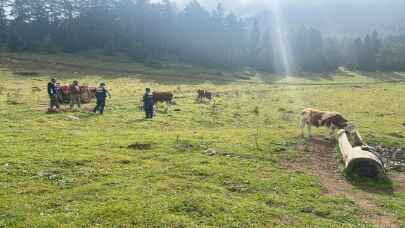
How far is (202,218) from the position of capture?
12.1 meters

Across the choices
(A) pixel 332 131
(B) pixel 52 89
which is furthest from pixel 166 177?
(B) pixel 52 89

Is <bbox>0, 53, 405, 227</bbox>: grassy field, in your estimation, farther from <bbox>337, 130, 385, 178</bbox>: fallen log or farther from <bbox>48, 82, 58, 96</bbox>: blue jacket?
<bbox>48, 82, 58, 96</bbox>: blue jacket

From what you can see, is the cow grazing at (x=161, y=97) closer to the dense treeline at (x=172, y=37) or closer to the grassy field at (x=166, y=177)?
the grassy field at (x=166, y=177)

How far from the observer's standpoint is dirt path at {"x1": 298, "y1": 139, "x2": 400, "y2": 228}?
43.1ft

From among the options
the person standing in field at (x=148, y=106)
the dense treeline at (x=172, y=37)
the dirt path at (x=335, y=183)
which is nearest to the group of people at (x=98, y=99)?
the person standing in field at (x=148, y=106)

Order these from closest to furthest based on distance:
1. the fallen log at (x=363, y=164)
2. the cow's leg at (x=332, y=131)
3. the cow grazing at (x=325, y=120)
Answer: the fallen log at (x=363, y=164) → the cow's leg at (x=332, y=131) → the cow grazing at (x=325, y=120)

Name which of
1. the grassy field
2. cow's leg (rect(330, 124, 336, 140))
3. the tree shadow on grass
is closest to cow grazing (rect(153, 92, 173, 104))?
the grassy field

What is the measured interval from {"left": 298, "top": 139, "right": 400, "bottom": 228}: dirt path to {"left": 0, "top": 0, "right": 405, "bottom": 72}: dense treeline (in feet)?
280

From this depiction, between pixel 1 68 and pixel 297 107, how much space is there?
50.9m

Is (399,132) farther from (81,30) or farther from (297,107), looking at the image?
(81,30)

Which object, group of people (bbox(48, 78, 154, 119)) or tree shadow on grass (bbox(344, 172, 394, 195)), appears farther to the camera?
group of people (bbox(48, 78, 154, 119))

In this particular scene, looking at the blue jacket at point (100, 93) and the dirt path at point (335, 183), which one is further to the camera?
the blue jacket at point (100, 93)

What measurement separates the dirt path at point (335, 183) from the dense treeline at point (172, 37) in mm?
85348

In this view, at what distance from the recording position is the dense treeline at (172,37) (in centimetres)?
10875
